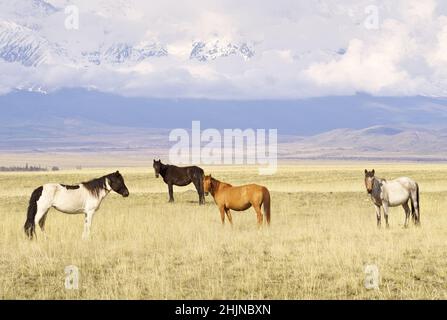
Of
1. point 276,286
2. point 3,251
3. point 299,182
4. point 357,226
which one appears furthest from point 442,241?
point 299,182

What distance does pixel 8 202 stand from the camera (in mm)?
32406

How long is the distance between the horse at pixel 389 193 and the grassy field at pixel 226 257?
1.67ft

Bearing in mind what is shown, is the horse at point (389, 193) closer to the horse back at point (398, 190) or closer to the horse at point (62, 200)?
the horse back at point (398, 190)

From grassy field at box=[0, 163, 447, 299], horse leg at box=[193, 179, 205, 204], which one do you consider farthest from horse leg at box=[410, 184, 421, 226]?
horse leg at box=[193, 179, 205, 204]

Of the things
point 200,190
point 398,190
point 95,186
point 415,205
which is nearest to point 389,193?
point 398,190

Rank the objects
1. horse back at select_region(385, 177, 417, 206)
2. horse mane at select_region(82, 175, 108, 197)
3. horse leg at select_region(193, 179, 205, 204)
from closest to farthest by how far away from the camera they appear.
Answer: horse mane at select_region(82, 175, 108, 197), horse back at select_region(385, 177, 417, 206), horse leg at select_region(193, 179, 205, 204)

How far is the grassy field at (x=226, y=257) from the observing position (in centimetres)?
1118

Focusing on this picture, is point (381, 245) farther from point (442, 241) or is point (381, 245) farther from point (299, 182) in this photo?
point (299, 182)

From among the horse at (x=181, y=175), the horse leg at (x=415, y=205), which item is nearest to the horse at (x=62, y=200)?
the horse leg at (x=415, y=205)

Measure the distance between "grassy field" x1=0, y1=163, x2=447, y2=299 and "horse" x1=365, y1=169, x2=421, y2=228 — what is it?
51 cm

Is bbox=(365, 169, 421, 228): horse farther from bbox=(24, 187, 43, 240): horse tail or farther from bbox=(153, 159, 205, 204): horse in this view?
bbox=(153, 159, 205, 204): horse

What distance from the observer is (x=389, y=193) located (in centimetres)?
1891

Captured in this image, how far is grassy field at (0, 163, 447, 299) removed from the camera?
36.7 feet

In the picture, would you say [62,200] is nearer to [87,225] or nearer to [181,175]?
[87,225]
